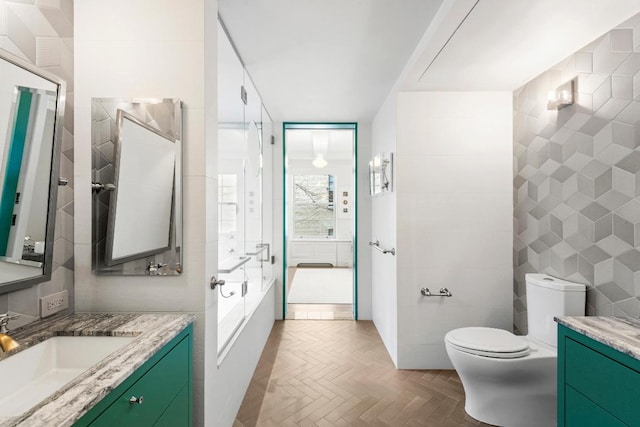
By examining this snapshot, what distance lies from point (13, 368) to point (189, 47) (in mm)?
1307

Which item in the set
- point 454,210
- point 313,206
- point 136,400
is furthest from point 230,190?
point 313,206

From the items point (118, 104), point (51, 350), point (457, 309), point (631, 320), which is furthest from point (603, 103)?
point (51, 350)

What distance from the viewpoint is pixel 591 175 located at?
1.82 m

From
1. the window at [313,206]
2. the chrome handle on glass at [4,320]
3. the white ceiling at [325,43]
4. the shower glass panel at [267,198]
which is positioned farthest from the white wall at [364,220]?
the window at [313,206]

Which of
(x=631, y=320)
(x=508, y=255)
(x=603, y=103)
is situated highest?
(x=603, y=103)

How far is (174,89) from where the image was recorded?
55.5 inches

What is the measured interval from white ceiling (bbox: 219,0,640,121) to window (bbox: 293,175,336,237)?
4.53m

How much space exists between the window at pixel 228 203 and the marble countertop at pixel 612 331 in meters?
1.84

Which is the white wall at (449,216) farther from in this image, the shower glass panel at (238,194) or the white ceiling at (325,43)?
the shower glass panel at (238,194)

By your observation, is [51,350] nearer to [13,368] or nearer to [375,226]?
[13,368]

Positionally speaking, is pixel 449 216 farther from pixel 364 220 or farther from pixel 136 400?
pixel 136 400

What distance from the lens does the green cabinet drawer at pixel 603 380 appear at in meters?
1.11

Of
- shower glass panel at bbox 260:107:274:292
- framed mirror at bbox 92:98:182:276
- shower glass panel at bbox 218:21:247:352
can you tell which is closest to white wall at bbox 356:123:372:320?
shower glass panel at bbox 260:107:274:292

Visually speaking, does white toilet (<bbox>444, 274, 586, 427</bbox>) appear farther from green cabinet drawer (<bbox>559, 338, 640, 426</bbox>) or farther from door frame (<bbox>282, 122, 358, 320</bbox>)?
door frame (<bbox>282, 122, 358, 320</bbox>)
